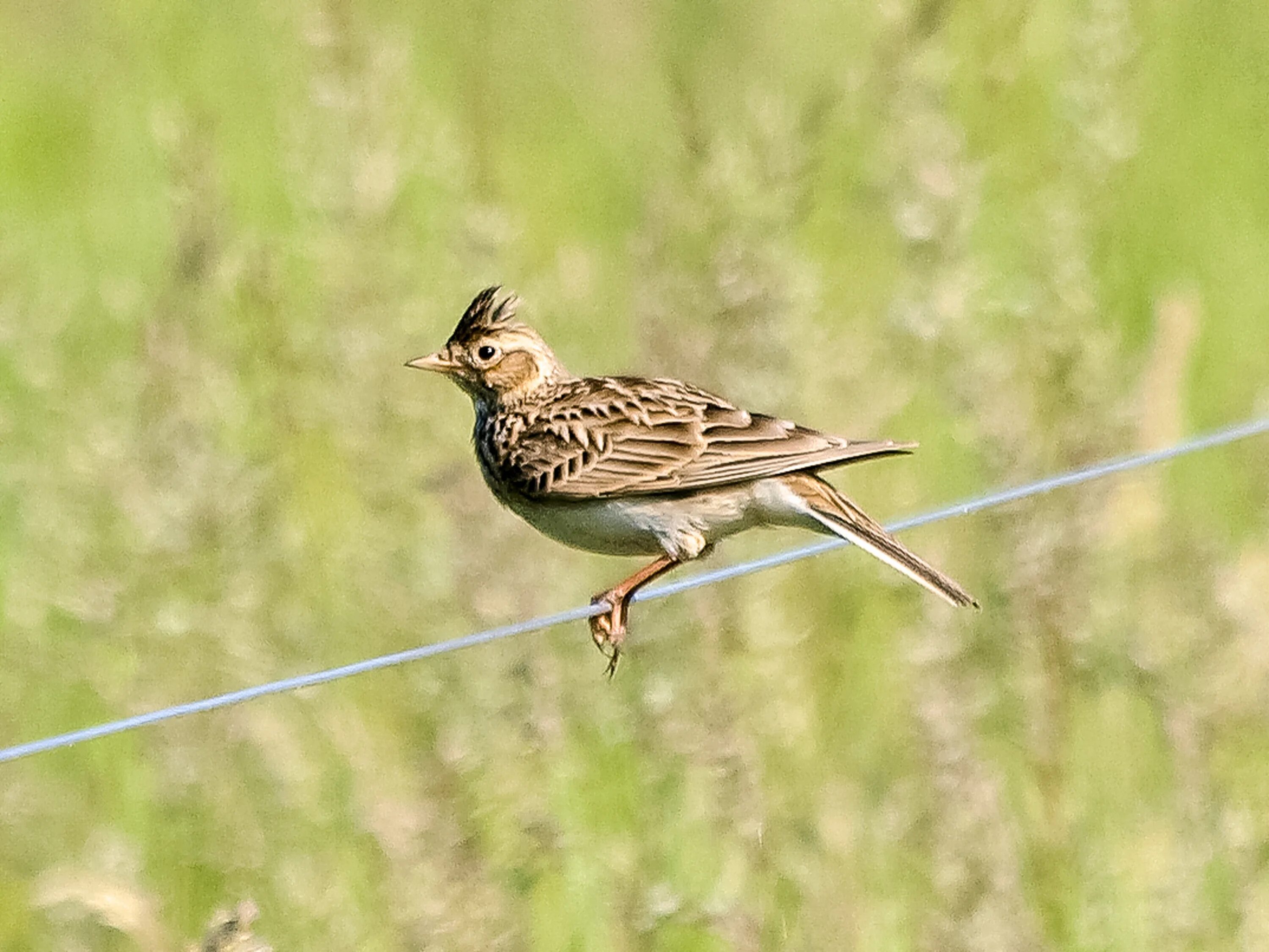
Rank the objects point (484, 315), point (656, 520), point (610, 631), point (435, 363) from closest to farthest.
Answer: point (610, 631)
point (656, 520)
point (435, 363)
point (484, 315)

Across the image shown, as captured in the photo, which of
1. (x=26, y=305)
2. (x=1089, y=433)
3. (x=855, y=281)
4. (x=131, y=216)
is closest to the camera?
(x=1089, y=433)

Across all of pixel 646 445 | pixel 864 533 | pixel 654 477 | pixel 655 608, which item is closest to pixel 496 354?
pixel 646 445

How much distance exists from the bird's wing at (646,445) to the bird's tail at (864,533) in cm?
13

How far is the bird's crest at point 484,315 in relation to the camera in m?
5.99

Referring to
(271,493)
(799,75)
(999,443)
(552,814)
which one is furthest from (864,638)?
(799,75)

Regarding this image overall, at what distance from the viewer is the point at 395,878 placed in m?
4.77

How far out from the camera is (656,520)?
5.42 m

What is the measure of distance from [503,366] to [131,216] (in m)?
2.98

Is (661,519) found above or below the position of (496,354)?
below

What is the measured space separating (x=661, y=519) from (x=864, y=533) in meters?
0.62

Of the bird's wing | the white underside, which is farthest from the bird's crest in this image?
the white underside

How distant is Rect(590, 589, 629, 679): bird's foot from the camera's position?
5273 millimetres

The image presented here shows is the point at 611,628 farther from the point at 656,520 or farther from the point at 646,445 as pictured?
the point at 646,445

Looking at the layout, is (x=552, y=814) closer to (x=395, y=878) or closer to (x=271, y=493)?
(x=395, y=878)
